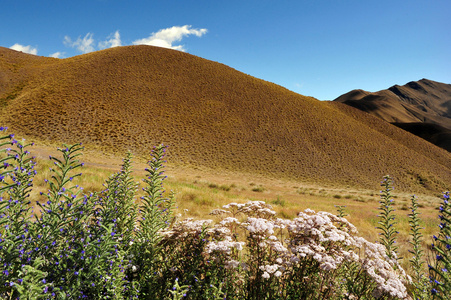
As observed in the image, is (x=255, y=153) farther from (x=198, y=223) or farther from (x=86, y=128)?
(x=198, y=223)

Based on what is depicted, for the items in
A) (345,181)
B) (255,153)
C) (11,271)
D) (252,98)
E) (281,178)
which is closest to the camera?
(11,271)

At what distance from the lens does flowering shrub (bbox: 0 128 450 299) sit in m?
2.52

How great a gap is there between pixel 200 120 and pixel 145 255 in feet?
176

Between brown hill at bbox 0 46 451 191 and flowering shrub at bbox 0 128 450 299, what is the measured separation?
40256 millimetres

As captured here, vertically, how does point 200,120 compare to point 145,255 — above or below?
above

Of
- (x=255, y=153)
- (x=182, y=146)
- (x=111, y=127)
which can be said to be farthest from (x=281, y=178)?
(x=111, y=127)

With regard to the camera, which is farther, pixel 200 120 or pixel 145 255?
pixel 200 120

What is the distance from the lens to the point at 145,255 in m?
3.39

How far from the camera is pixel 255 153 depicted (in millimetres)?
50906

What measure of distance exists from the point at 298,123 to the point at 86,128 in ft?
164

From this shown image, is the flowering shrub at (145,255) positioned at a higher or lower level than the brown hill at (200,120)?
lower

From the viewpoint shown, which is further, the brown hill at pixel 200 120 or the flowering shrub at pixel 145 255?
the brown hill at pixel 200 120

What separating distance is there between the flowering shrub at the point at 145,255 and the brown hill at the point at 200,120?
132 feet

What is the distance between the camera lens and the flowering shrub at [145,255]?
8.25ft
